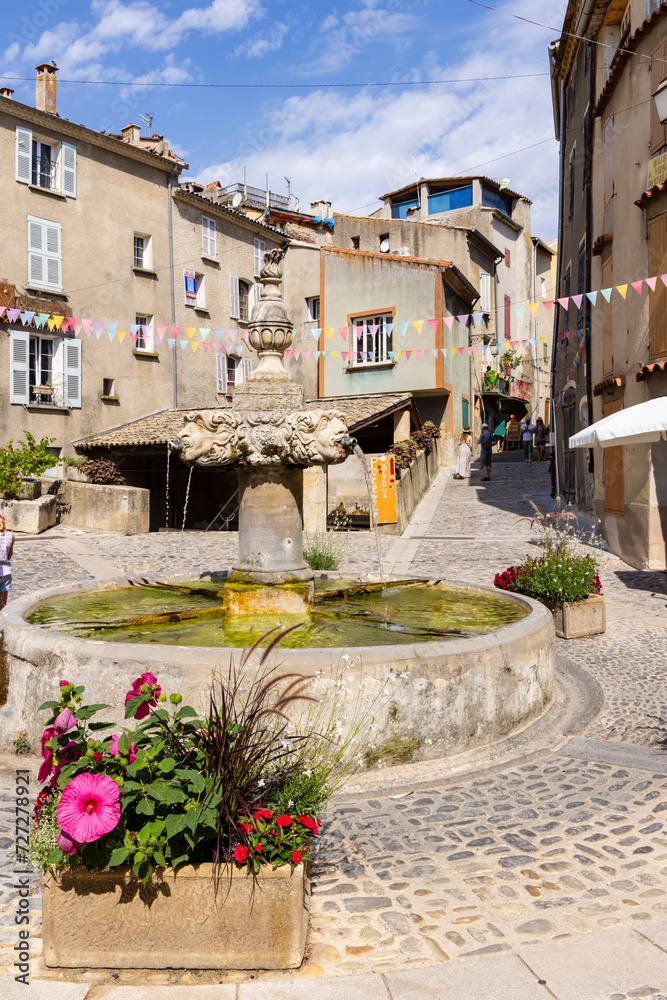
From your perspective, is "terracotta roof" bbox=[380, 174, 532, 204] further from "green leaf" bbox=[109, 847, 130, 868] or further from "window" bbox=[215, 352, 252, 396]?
"green leaf" bbox=[109, 847, 130, 868]

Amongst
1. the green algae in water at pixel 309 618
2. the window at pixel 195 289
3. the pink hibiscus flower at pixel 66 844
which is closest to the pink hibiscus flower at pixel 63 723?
the pink hibiscus flower at pixel 66 844

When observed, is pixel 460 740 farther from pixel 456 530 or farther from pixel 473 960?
pixel 456 530

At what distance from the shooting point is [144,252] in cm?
2338

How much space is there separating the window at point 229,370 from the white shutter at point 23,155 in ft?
27.4

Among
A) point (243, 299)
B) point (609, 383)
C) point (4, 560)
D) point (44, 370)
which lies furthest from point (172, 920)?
point (243, 299)

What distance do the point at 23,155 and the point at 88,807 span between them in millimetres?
21189

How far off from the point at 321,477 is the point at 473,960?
14.2 meters

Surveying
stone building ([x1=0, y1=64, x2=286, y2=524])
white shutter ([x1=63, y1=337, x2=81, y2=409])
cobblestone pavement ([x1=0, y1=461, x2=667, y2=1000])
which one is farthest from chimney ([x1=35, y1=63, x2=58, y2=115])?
cobblestone pavement ([x1=0, y1=461, x2=667, y2=1000])

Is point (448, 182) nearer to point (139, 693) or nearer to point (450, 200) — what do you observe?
point (450, 200)

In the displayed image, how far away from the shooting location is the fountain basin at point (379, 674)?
13.8 ft

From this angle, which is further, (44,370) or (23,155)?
(44,370)

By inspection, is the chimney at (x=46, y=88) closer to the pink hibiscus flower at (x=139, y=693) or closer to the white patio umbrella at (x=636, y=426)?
the white patio umbrella at (x=636, y=426)

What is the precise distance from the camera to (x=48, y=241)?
2009cm

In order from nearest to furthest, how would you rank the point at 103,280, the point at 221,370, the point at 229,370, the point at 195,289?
the point at 103,280 → the point at 195,289 → the point at 221,370 → the point at 229,370
